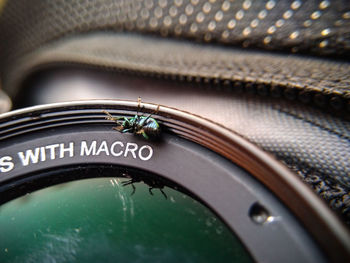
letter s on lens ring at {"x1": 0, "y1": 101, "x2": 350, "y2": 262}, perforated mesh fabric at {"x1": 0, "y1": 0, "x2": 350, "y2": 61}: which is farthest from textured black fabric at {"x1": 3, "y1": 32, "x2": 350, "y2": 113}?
letter s on lens ring at {"x1": 0, "y1": 101, "x2": 350, "y2": 262}

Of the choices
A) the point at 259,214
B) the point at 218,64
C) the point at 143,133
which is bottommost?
the point at 259,214

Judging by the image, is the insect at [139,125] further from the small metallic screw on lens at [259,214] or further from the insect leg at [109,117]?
the small metallic screw on lens at [259,214]

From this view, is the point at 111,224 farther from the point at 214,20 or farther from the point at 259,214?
the point at 214,20

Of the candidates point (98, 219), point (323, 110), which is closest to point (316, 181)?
point (323, 110)

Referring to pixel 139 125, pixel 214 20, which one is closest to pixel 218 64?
pixel 214 20

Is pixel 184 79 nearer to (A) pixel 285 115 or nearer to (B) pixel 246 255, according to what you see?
(A) pixel 285 115

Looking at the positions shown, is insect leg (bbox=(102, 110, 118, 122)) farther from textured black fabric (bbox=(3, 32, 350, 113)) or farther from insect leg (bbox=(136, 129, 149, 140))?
textured black fabric (bbox=(3, 32, 350, 113))

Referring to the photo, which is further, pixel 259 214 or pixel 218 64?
pixel 218 64
